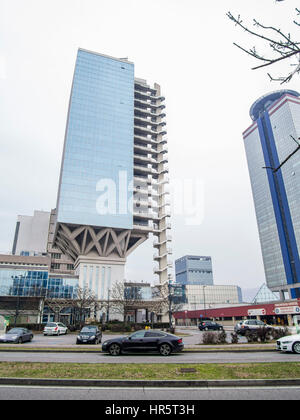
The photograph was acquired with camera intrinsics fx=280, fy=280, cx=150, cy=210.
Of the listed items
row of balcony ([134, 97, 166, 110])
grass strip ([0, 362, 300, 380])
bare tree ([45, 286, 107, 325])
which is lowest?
grass strip ([0, 362, 300, 380])

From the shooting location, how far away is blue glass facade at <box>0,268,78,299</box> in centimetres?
5898

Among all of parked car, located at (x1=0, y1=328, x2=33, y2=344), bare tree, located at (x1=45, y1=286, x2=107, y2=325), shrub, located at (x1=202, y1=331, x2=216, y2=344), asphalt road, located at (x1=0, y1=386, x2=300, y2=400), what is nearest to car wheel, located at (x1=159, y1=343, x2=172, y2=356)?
shrub, located at (x1=202, y1=331, x2=216, y2=344)

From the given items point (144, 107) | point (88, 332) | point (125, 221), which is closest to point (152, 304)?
point (125, 221)

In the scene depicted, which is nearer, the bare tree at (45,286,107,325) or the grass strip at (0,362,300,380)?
the grass strip at (0,362,300,380)

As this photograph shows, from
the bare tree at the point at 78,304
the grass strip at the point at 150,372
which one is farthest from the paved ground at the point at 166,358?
the bare tree at the point at 78,304

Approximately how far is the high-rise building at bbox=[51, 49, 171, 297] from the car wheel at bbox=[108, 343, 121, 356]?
48867mm

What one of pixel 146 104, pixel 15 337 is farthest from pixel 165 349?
pixel 146 104

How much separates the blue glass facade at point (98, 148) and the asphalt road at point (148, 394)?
55.9 meters

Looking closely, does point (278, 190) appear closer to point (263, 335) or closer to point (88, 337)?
point (263, 335)

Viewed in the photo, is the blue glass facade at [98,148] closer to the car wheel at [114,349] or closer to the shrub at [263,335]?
the shrub at [263,335]

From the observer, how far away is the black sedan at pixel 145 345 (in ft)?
48.0

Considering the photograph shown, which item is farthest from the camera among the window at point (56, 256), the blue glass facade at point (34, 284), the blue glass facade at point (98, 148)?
the window at point (56, 256)

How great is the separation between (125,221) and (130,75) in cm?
4388

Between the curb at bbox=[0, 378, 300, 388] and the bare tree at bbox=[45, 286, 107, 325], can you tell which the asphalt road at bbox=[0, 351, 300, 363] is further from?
the bare tree at bbox=[45, 286, 107, 325]
